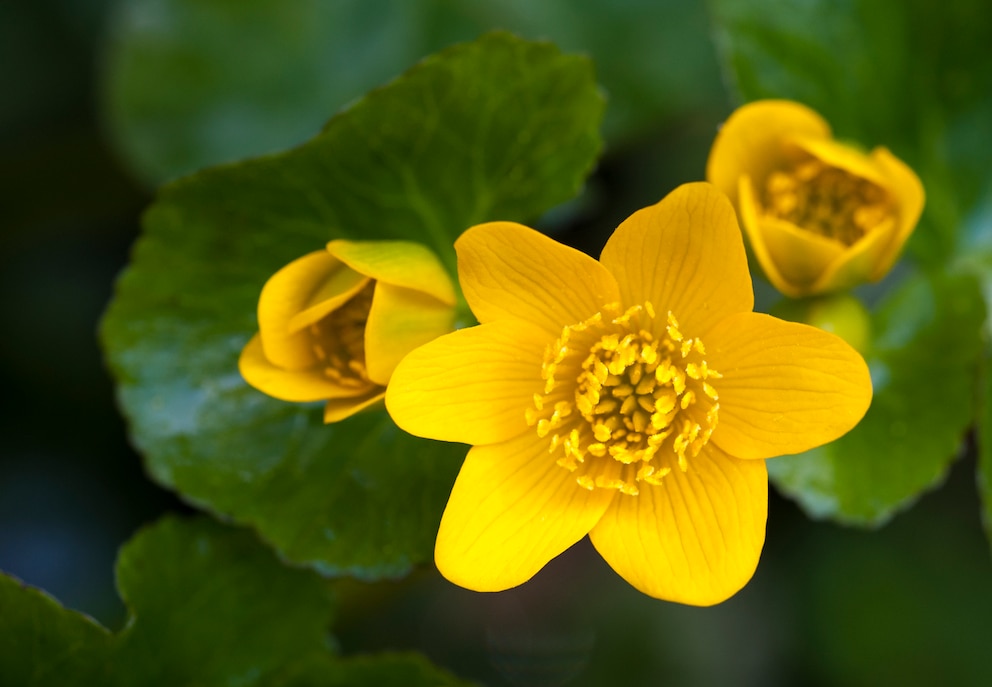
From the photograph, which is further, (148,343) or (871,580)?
(871,580)

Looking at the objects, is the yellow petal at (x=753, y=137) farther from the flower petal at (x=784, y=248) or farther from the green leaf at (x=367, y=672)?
the green leaf at (x=367, y=672)

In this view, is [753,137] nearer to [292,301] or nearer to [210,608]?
[292,301]

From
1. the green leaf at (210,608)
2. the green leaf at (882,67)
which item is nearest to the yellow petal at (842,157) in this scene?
the green leaf at (882,67)

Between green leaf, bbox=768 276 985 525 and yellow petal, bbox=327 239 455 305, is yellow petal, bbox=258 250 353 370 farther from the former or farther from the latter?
green leaf, bbox=768 276 985 525

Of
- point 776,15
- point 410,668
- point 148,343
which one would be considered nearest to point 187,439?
point 148,343

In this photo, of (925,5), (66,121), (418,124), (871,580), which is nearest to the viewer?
(418,124)

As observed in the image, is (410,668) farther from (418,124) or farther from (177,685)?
(418,124)

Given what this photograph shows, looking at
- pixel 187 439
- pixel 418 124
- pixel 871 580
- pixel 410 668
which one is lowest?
pixel 871 580
